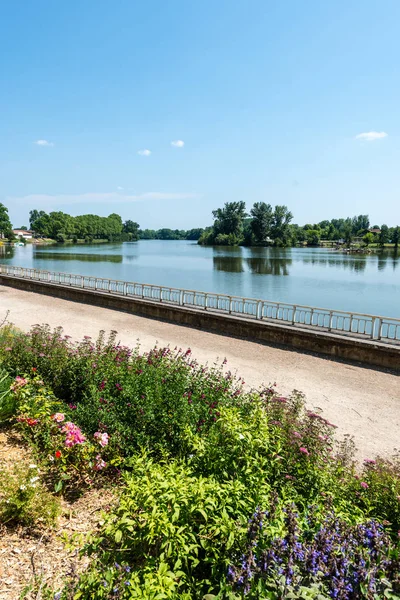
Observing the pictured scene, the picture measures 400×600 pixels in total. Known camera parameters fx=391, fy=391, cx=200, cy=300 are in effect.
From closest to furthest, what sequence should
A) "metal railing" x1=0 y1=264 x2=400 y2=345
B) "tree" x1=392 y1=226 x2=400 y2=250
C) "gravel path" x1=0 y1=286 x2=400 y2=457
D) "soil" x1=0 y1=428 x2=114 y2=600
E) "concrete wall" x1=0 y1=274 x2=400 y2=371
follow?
"soil" x1=0 y1=428 x2=114 y2=600 → "gravel path" x1=0 y1=286 x2=400 y2=457 → "concrete wall" x1=0 y1=274 x2=400 y2=371 → "metal railing" x1=0 y1=264 x2=400 y2=345 → "tree" x1=392 y1=226 x2=400 y2=250

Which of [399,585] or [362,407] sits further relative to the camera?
[362,407]

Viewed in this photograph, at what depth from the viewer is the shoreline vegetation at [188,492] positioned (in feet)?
8.38

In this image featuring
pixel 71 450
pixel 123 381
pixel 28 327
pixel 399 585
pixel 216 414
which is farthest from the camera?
pixel 28 327

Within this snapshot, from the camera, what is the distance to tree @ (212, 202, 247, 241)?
12112cm

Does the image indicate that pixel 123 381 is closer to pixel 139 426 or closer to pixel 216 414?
pixel 139 426

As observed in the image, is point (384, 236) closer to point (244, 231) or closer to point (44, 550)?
point (244, 231)

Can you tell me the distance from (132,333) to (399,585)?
11.9 m

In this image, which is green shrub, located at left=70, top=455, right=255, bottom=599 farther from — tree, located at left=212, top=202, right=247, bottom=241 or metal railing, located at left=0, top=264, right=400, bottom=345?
tree, located at left=212, top=202, right=247, bottom=241

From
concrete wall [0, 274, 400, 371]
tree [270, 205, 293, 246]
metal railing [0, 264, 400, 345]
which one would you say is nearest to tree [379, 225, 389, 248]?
tree [270, 205, 293, 246]

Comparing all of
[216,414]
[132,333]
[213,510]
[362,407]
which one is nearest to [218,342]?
[132,333]

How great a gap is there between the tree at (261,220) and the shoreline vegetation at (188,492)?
112840 mm

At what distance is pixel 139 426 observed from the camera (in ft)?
16.5

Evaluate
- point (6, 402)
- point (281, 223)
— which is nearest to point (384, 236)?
point (281, 223)

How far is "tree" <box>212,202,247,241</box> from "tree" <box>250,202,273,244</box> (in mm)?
5395
